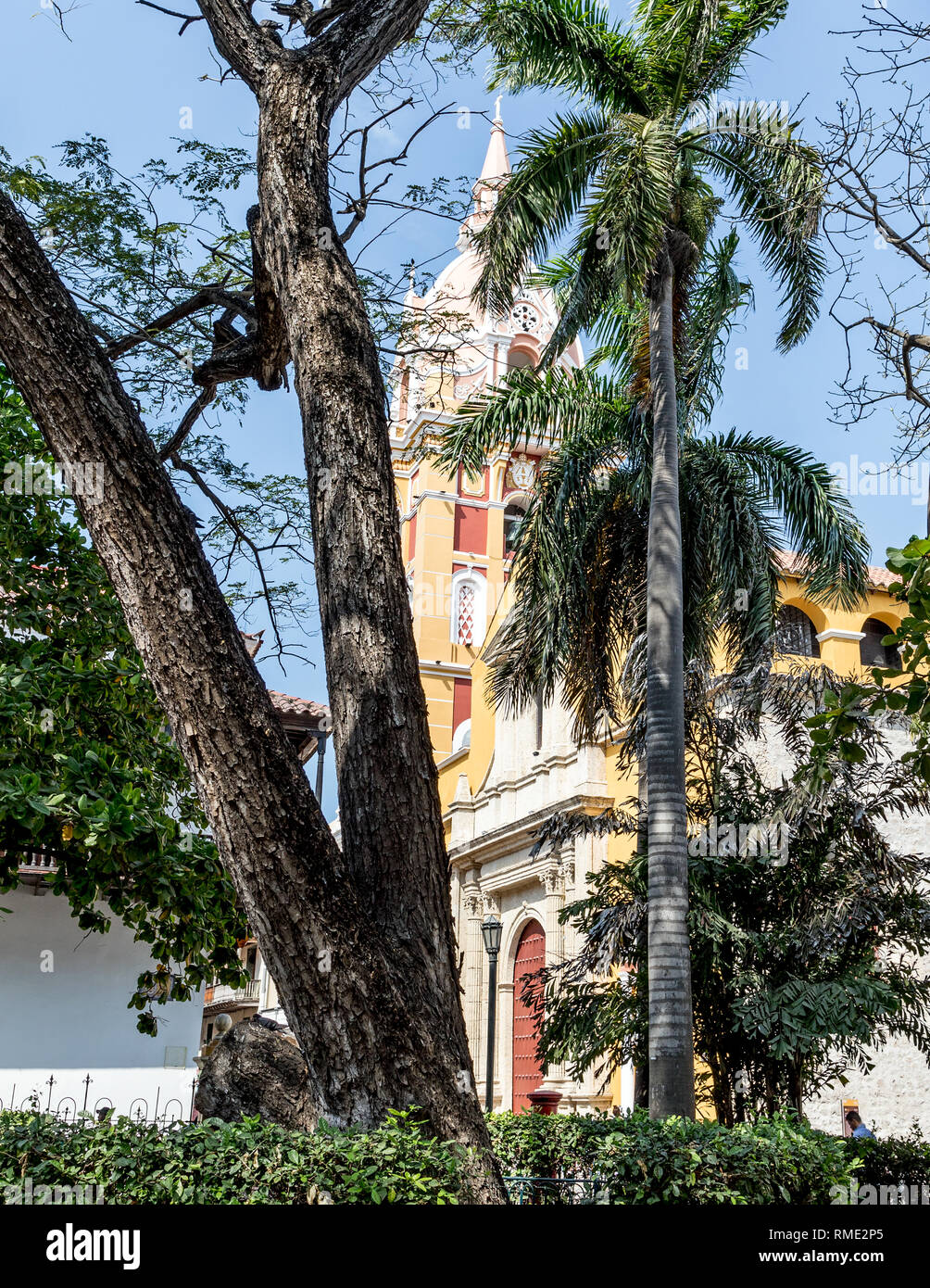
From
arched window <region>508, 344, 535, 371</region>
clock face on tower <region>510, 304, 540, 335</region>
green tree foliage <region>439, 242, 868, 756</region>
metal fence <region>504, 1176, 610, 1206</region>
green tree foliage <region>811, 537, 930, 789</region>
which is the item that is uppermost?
clock face on tower <region>510, 304, 540, 335</region>

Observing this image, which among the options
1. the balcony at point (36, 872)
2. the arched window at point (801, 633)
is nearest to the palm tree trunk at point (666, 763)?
the balcony at point (36, 872)

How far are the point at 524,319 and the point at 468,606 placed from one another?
8601 millimetres

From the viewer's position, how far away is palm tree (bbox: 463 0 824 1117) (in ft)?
32.5

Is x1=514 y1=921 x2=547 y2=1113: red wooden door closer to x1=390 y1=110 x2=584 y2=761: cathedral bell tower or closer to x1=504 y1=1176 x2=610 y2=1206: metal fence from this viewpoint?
x1=390 y1=110 x2=584 y2=761: cathedral bell tower

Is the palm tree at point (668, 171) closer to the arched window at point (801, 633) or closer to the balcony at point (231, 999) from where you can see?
the arched window at point (801, 633)

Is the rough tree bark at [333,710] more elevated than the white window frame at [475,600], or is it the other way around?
the white window frame at [475,600]

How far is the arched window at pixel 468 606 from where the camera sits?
3266cm

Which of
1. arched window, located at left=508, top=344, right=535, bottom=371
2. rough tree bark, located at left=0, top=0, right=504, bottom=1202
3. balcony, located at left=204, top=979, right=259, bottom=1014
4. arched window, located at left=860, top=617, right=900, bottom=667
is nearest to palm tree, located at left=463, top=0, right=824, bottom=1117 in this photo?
rough tree bark, located at left=0, top=0, right=504, bottom=1202

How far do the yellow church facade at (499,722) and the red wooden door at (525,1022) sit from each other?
38mm

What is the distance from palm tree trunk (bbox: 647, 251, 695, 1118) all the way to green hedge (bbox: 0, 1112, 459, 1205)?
477 cm

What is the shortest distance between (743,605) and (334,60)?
7.27 metres

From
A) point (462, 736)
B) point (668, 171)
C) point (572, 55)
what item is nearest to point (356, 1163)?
point (668, 171)

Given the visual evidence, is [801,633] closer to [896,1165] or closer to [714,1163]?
[896,1165]

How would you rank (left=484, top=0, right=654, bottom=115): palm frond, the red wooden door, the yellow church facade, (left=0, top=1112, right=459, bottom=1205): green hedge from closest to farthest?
1. (left=0, top=1112, right=459, bottom=1205): green hedge
2. (left=484, top=0, right=654, bottom=115): palm frond
3. the yellow church facade
4. the red wooden door
